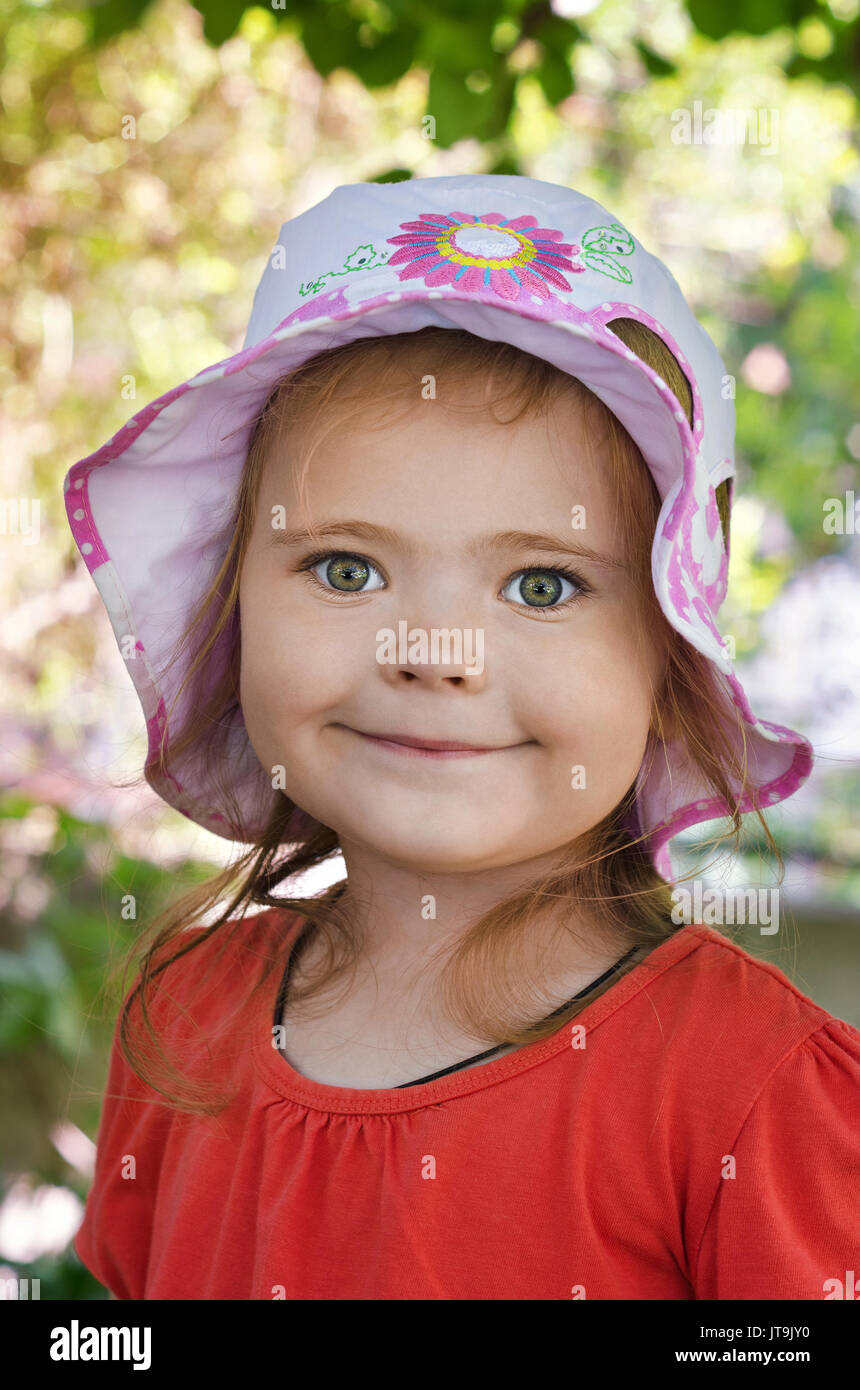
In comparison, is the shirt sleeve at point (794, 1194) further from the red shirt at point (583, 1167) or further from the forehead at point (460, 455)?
the forehead at point (460, 455)

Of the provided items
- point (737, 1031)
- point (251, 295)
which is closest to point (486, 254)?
point (737, 1031)

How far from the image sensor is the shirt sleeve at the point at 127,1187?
128 centimetres

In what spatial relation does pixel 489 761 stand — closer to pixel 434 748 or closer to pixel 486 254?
pixel 434 748

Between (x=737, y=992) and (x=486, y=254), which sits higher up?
(x=486, y=254)

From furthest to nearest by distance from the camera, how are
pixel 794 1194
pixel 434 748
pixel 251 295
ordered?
1. pixel 251 295
2. pixel 434 748
3. pixel 794 1194

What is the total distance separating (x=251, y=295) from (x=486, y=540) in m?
2.84

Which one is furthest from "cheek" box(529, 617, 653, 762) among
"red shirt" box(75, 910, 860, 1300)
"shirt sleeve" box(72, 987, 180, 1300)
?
"shirt sleeve" box(72, 987, 180, 1300)

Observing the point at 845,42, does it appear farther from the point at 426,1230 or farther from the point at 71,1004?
the point at 71,1004

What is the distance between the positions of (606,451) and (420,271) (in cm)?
19

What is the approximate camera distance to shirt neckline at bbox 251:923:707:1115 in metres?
1.03

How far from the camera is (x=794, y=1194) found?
0.89 meters

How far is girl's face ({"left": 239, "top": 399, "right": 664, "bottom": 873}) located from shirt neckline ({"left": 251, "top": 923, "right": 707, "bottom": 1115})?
0.13m

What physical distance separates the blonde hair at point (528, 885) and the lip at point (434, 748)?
16 cm

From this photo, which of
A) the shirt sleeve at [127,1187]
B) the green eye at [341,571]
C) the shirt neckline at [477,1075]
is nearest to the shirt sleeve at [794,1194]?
the shirt neckline at [477,1075]
